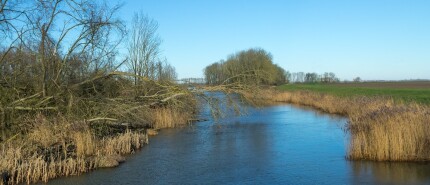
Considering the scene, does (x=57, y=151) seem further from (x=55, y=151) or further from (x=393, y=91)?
(x=393, y=91)

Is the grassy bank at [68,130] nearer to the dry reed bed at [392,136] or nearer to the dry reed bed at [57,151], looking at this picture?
the dry reed bed at [57,151]

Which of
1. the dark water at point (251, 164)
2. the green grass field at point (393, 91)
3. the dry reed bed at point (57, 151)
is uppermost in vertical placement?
the green grass field at point (393, 91)

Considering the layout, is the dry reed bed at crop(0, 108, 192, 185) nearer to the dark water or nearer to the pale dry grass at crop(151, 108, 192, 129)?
the dark water

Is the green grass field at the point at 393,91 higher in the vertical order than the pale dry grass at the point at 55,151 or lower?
higher

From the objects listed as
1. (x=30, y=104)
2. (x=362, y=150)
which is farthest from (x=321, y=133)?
(x=30, y=104)

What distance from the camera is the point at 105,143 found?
44.1 feet

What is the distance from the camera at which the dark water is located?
9984mm

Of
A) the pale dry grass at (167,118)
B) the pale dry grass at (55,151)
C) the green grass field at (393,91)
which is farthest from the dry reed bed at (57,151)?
the green grass field at (393,91)

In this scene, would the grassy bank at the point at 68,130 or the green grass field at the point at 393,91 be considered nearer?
the grassy bank at the point at 68,130

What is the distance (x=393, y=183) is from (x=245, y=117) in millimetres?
16229

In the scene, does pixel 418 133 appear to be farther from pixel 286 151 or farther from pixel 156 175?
pixel 156 175

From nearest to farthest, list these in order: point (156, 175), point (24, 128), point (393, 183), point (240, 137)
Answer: point (393, 183) → point (156, 175) → point (24, 128) → point (240, 137)

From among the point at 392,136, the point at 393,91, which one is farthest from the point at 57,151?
the point at 393,91

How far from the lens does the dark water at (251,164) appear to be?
32.8 feet
